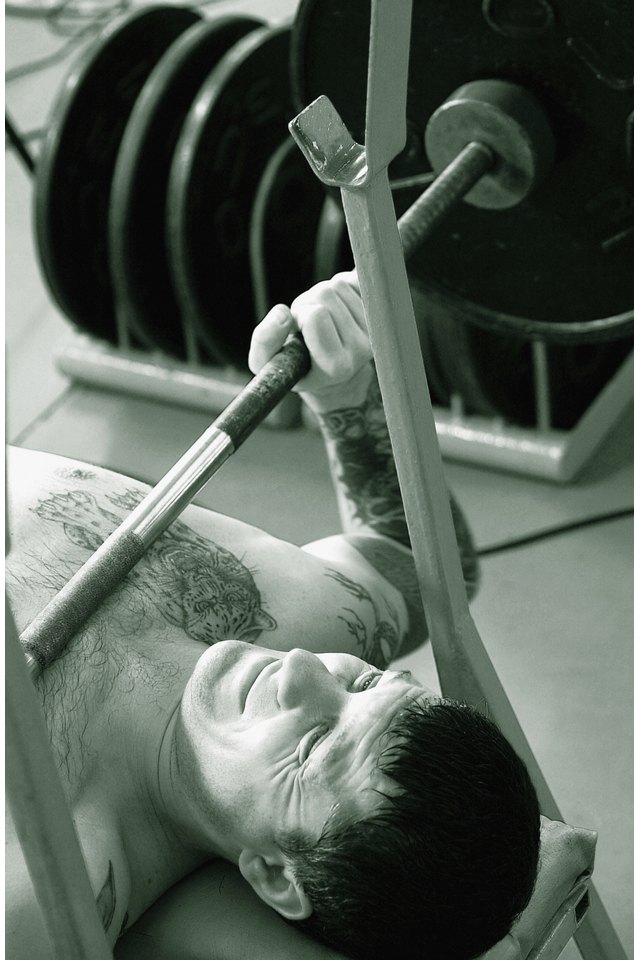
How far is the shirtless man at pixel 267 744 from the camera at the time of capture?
3.84 ft

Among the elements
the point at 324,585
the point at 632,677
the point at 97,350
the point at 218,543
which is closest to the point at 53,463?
the point at 218,543

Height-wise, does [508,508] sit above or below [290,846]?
below

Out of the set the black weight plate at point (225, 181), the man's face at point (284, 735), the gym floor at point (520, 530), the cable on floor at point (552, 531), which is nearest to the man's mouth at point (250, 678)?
the man's face at point (284, 735)

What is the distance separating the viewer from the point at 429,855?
45.3 inches

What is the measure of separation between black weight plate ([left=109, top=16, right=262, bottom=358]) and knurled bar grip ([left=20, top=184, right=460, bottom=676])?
4.94 feet

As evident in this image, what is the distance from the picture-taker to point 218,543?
61.8 inches

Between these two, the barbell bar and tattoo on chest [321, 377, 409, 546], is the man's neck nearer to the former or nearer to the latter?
the barbell bar

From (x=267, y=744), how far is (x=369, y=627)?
37 centimetres

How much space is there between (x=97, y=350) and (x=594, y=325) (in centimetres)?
152

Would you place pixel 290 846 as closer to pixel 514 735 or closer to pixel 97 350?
pixel 514 735

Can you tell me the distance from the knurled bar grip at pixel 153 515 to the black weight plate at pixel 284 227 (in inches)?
57.1

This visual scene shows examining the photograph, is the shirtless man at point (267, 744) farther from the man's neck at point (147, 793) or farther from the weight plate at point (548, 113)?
the weight plate at point (548, 113)

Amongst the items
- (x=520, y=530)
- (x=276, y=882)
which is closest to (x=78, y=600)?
(x=276, y=882)

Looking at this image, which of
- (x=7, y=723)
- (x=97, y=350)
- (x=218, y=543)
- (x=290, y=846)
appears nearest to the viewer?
(x=7, y=723)
